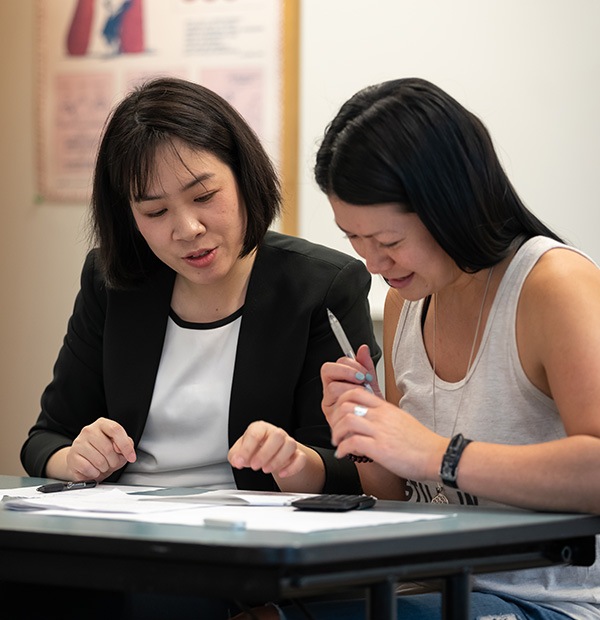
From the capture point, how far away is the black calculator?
102 centimetres

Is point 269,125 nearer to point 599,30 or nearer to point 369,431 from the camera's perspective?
point 599,30

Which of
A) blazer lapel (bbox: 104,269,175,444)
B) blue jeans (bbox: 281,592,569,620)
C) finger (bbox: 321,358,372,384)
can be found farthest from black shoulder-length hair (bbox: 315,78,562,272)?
blazer lapel (bbox: 104,269,175,444)

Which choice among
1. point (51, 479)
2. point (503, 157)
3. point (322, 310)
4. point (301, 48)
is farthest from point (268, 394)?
point (301, 48)

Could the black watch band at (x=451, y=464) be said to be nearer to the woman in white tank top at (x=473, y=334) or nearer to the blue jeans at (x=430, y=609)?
the woman in white tank top at (x=473, y=334)

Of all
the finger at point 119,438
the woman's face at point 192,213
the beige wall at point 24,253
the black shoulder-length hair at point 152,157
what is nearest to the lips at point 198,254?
the woman's face at point 192,213

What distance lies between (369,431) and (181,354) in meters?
0.67

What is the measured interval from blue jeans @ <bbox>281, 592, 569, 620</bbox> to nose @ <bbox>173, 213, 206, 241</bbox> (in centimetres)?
66

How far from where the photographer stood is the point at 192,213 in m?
1.52

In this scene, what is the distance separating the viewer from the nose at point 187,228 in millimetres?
1509

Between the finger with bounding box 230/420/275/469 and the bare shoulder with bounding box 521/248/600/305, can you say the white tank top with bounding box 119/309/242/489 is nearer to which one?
the finger with bounding box 230/420/275/469

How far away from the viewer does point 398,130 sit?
1.17m

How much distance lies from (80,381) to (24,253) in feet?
4.37

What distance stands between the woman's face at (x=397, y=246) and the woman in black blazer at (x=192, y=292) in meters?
0.35

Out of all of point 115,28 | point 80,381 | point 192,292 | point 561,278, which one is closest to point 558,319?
point 561,278
